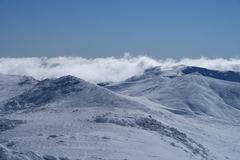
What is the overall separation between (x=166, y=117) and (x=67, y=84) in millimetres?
26632

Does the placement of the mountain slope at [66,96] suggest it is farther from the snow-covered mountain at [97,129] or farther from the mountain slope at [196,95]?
the mountain slope at [196,95]

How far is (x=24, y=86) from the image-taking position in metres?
127

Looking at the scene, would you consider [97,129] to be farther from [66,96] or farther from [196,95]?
[196,95]

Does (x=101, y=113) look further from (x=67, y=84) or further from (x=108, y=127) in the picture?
(x=67, y=84)

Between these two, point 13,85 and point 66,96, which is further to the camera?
point 13,85

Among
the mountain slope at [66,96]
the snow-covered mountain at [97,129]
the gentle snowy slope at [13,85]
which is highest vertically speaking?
the gentle snowy slope at [13,85]

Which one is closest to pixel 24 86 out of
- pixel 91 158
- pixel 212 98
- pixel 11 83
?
pixel 11 83

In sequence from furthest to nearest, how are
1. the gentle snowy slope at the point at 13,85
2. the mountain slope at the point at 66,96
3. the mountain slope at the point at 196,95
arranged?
the mountain slope at the point at 196,95, the gentle snowy slope at the point at 13,85, the mountain slope at the point at 66,96

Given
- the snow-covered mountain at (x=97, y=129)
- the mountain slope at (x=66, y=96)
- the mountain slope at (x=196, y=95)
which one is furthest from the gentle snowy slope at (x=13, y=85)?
the mountain slope at (x=196, y=95)

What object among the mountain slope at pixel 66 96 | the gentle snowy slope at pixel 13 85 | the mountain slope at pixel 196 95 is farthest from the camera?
the mountain slope at pixel 196 95

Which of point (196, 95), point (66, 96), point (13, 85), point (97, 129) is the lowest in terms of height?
point (97, 129)

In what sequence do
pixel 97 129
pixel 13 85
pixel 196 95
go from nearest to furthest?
pixel 97 129 < pixel 13 85 < pixel 196 95

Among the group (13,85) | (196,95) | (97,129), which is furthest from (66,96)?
(196,95)

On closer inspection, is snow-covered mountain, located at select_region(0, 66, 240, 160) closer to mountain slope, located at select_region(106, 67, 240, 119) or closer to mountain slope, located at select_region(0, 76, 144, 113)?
mountain slope, located at select_region(0, 76, 144, 113)
